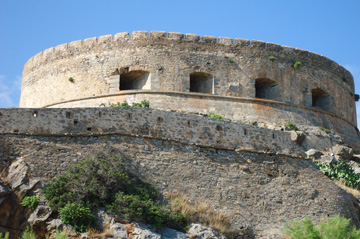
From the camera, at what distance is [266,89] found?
2497cm

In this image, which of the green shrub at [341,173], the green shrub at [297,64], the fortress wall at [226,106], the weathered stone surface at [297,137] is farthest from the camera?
the green shrub at [297,64]

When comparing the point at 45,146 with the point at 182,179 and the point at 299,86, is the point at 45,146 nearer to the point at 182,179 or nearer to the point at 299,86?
the point at 182,179

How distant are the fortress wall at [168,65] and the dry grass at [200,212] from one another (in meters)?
7.19

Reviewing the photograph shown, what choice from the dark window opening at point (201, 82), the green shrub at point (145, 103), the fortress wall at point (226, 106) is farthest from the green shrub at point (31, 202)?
the dark window opening at point (201, 82)

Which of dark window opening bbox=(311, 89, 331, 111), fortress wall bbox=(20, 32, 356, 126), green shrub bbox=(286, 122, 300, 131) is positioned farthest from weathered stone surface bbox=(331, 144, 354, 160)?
dark window opening bbox=(311, 89, 331, 111)

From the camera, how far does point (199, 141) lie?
1858 cm

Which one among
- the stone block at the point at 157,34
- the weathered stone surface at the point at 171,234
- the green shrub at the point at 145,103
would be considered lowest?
the weathered stone surface at the point at 171,234

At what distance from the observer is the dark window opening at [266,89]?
24547mm

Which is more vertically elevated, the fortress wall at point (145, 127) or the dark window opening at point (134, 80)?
the dark window opening at point (134, 80)

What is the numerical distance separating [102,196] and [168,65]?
870 centimetres

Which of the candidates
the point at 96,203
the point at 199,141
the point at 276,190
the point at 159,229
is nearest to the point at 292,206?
the point at 276,190

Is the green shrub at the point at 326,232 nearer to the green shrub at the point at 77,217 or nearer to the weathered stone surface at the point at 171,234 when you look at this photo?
the weathered stone surface at the point at 171,234

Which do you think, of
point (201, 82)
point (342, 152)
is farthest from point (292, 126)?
point (201, 82)

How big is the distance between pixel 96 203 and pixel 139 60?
8.86 meters
